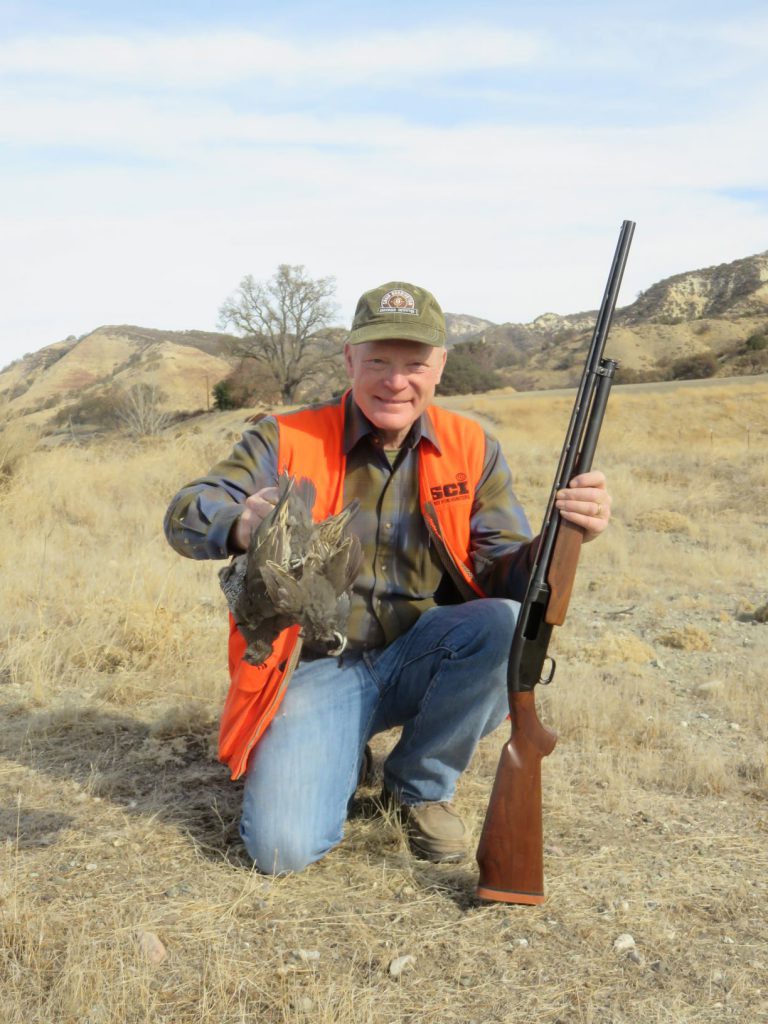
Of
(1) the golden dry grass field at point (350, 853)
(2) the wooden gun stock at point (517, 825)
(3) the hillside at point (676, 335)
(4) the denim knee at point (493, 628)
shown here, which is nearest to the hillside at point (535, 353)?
(3) the hillside at point (676, 335)

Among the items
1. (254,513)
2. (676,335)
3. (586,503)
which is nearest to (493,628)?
(586,503)

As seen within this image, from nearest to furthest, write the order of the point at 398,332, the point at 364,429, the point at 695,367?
the point at 398,332
the point at 364,429
the point at 695,367

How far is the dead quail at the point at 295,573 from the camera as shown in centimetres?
286

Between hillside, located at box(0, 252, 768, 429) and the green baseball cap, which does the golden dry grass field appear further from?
hillside, located at box(0, 252, 768, 429)

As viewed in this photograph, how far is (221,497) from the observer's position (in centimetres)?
367

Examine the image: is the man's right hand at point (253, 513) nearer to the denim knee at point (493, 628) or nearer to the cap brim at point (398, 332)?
the cap brim at point (398, 332)

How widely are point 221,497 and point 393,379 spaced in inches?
34.2

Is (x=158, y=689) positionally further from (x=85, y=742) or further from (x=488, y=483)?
(x=488, y=483)

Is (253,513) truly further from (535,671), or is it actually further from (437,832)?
(437,832)

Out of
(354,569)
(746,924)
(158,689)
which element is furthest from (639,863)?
(158,689)

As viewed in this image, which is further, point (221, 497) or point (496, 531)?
point (496, 531)

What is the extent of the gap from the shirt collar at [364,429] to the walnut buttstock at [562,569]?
2.69 ft

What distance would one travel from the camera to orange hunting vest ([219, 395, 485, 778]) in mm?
3846

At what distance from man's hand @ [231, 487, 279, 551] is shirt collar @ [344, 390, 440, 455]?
0.95 metres
